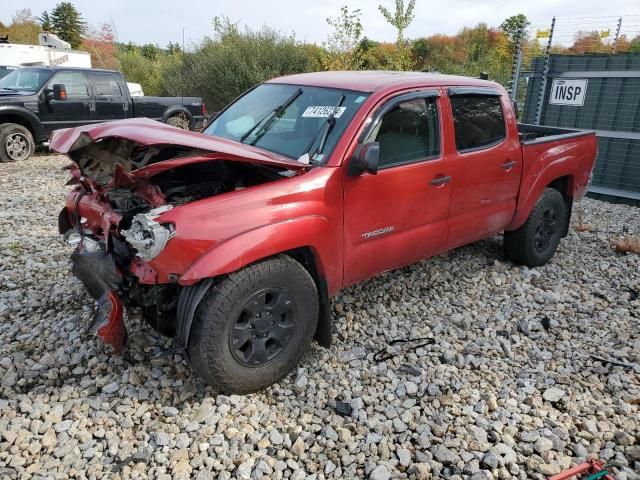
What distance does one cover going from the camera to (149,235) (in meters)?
2.50

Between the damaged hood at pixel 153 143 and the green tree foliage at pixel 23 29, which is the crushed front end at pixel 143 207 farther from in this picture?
the green tree foliage at pixel 23 29

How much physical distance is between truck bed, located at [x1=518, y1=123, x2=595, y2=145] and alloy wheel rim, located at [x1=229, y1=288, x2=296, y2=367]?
2.81m

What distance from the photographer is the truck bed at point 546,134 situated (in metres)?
4.61

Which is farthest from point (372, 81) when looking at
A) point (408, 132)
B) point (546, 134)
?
point (546, 134)

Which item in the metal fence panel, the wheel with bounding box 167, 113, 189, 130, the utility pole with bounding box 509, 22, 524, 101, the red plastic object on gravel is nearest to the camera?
the red plastic object on gravel

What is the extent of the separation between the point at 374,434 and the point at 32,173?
8344 millimetres

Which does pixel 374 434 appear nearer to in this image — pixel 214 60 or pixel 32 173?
pixel 32 173

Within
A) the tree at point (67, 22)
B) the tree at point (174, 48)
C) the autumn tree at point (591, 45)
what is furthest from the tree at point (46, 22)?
the autumn tree at point (591, 45)

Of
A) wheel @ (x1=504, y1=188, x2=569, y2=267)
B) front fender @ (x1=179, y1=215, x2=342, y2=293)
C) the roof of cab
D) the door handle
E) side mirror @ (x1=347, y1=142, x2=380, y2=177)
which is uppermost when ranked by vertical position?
the roof of cab

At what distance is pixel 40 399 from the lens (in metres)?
2.89

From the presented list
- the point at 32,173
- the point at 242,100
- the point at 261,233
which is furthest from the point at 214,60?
the point at 261,233

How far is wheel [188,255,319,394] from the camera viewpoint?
2.67 m

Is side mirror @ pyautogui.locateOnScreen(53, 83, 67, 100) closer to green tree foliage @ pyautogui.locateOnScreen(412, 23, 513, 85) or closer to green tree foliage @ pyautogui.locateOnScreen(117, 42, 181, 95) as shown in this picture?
green tree foliage @ pyautogui.locateOnScreen(117, 42, 181, 95)

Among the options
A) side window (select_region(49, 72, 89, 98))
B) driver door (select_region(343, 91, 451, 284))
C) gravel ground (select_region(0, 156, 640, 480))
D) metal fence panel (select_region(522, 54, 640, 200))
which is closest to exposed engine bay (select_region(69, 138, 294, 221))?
driver door (select_region(343, 91, 451, 284))
